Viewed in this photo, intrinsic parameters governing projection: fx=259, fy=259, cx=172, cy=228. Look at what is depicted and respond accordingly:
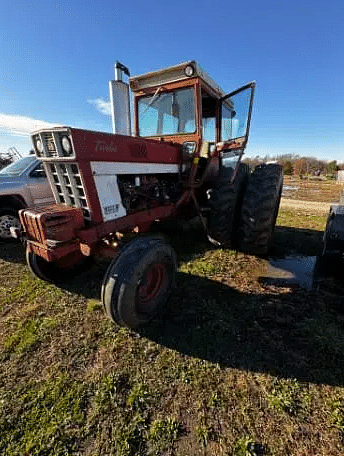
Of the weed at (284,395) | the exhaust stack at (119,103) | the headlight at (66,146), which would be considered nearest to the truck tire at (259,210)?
the exhaust stack at (119,103)

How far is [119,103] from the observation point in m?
3.59

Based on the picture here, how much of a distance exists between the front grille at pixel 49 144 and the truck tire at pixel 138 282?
1.21 metres

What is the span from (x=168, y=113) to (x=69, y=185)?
232 centimetres

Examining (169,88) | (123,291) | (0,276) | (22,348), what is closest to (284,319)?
(123,291)

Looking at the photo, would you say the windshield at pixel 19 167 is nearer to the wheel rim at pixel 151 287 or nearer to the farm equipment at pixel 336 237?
the wheel rim at pixel 151 287

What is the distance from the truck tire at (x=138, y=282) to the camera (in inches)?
95.3

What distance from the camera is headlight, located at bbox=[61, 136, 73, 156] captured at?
8.10 feet

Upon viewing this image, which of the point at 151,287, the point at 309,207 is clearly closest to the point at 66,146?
the point at 151,287

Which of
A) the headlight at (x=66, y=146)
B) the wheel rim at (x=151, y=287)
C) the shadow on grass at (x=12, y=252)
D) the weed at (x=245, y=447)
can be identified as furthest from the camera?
the shadow on grass at (x=12, y=252)

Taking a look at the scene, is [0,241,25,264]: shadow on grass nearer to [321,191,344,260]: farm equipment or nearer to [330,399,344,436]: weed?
[330,399,344,436]: weed

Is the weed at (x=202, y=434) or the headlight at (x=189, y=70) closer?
the weed at (x=202, y=434)

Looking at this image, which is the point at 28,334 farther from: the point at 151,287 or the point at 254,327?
the point at 254,327

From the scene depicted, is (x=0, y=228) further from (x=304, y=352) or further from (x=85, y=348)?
(x=304, y=352)

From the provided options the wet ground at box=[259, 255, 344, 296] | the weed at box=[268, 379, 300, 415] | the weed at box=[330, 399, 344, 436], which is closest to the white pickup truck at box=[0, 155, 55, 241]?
the wet ground at box=[259, 255, 344, 296]
